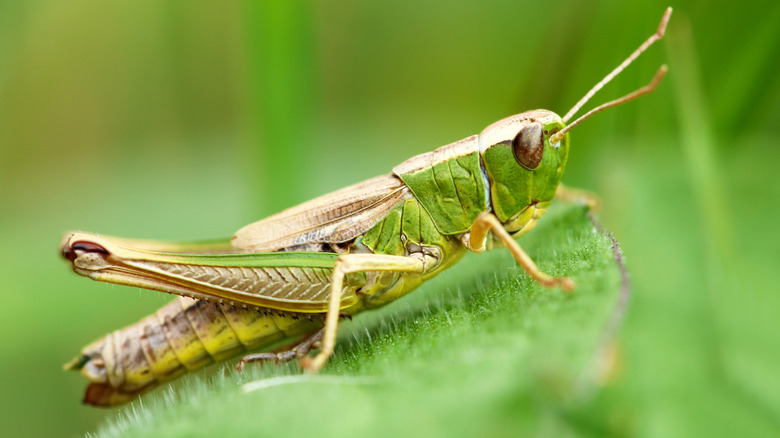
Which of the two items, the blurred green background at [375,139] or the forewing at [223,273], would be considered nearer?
the blurred green background at [375,139]

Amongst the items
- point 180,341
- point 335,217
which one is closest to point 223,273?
point 180,341

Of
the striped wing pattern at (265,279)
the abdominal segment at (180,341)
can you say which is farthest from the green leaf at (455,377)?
the abdominal segment at (180,341)

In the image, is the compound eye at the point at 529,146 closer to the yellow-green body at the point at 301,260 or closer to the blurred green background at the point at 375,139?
the yellow-green body at the point at 301,260

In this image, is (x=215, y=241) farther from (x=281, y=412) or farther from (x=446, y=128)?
(x=446, y=128)

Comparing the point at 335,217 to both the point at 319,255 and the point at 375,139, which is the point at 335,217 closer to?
the point at 319,255

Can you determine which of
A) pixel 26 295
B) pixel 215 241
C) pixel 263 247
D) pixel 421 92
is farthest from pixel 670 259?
pixel 26 295

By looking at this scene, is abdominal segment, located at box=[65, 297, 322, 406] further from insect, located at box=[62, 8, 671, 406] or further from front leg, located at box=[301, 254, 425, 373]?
front leg, located at box=[301, 254, 425, 373]
